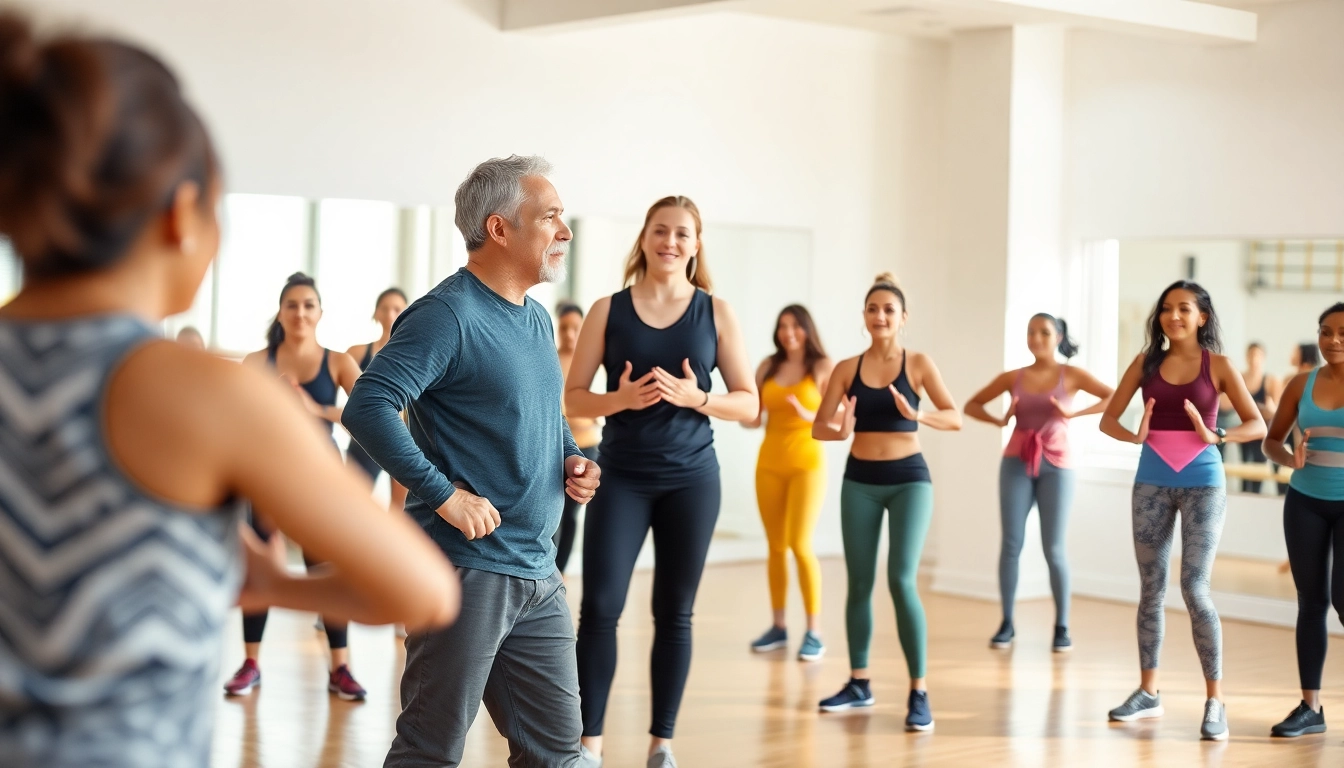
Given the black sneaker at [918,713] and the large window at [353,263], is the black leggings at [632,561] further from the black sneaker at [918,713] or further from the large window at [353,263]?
the large window at [353,263]

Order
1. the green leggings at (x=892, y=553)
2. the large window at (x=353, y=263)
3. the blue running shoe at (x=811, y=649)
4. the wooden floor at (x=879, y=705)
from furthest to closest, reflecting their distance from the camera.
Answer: the large window at (x=353, y=263), the blue running shoe at (x=811, y=649), the green leggings at (x=892, y=553), the wooden floor at (x=879, y=705)

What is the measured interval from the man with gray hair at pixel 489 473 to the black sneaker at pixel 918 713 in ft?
8.11

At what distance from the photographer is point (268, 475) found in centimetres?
105

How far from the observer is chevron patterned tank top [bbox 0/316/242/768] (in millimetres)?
1026

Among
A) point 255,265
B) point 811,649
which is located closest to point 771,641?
point 811,649

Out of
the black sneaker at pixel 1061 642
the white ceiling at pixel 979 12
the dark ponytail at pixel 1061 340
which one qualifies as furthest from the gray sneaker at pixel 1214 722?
the white ceiling at pixel 979 12

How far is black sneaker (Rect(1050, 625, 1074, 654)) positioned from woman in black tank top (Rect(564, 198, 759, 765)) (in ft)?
10.2

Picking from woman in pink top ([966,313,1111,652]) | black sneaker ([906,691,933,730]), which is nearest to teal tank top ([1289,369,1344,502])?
black sneaker ([906,691,933,730])

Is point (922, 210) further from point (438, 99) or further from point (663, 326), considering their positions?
point (663, 326)

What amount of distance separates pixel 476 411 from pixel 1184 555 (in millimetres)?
3322

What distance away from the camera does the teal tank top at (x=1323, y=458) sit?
16.5ft

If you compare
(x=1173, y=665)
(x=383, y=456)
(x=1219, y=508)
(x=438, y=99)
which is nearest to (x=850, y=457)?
(x=1219, y=508)

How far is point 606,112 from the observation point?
8438mm

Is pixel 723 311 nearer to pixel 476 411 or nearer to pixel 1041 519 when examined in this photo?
pixel 476 411
